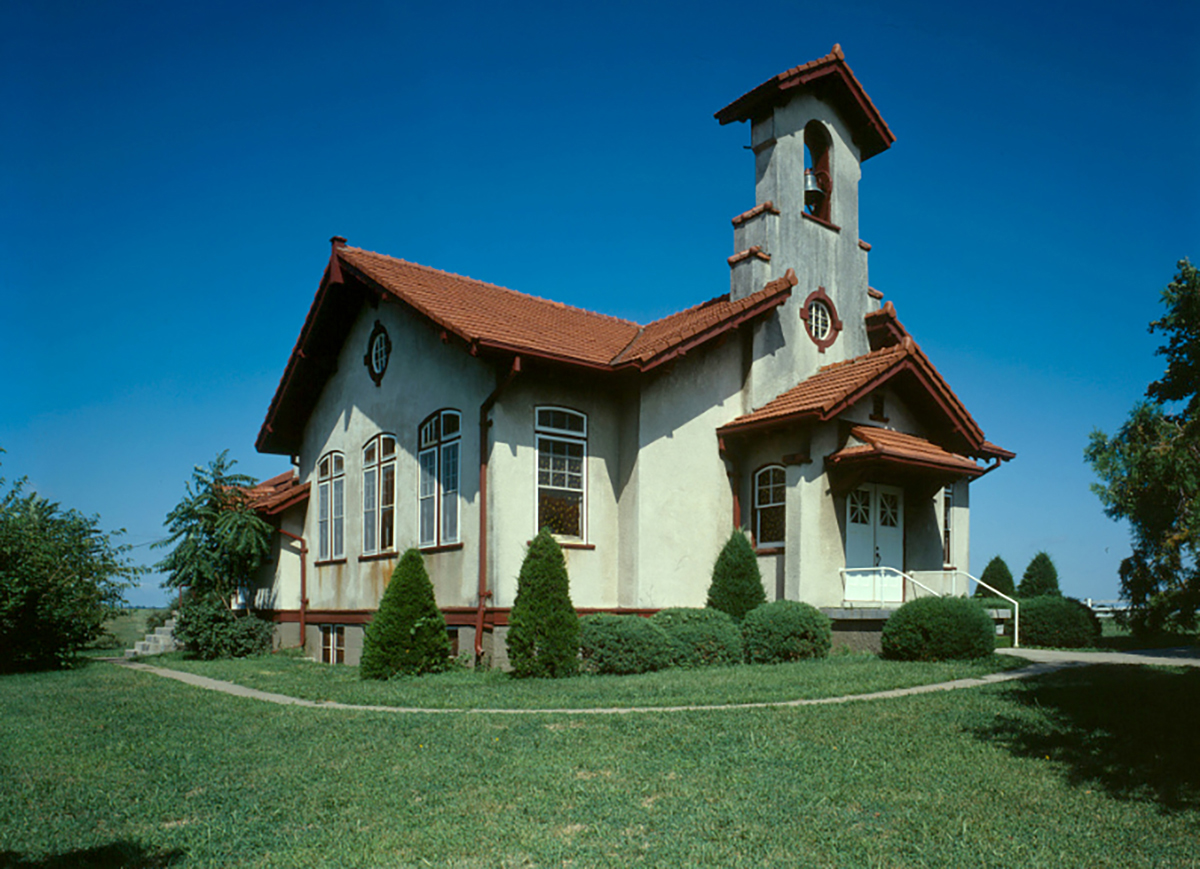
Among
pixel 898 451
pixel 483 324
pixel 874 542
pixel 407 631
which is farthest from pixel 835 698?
pixel 483 324

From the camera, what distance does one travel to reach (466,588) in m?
16.8

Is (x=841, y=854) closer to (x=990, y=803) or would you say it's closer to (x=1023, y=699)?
(x=990, y=803)

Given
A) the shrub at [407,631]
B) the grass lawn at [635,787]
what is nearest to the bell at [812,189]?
the shrub at [407,631]

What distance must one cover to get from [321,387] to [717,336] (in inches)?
414

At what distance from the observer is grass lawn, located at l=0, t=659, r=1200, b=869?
609 centimetres

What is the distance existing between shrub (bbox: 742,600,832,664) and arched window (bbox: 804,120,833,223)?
30.3ft

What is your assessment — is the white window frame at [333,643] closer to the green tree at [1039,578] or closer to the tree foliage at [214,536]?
the tree foliage at [214,536]

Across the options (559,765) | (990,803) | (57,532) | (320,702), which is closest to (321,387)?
(57,532)

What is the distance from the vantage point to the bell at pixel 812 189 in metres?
20.9

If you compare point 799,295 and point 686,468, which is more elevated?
point 799,295

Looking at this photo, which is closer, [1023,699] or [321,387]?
[1023,699]

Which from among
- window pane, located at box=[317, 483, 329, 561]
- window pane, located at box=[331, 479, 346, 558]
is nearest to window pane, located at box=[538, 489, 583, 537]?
window pane, located at box=[331, 479, 346, 558]

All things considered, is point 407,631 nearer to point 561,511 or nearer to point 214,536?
point 561,511

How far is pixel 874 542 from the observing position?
18812 millimetres
